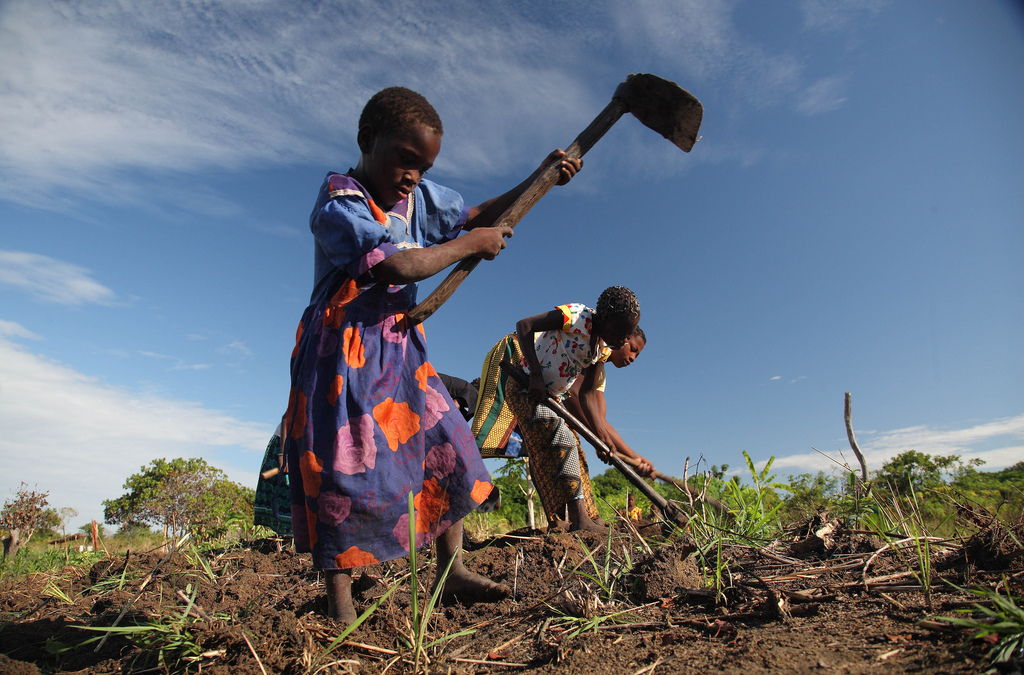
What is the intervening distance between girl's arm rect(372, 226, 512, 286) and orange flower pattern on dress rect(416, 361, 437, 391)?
A: 371mm

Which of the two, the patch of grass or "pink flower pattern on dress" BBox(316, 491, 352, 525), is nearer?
the patch of grass

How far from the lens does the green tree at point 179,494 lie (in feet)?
28.5

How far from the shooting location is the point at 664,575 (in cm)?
201

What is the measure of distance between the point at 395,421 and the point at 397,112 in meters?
1.17

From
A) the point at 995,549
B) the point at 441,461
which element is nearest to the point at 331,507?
the point at 441,461

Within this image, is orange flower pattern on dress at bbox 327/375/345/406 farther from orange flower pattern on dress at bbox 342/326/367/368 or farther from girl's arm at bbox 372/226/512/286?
girl's arm at bbox 372/226/512/286

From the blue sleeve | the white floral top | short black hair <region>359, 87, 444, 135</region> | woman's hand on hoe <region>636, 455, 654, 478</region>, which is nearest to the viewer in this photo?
short black hair <region>359, 87, 444, 135</region>

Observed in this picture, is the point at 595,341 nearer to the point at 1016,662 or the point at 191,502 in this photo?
the point at 1016,662

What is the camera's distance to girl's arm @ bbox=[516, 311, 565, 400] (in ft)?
13.0

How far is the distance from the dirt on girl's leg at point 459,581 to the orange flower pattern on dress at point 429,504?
0.09 metres

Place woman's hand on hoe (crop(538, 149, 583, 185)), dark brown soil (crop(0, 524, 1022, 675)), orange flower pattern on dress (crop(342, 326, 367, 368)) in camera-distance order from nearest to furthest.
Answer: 1. dark brown soil (crop(0, 524, 1022, 675))
2. orange flower pattern on dress (crop(342, 326, 367, 368))
3. woman's hand on hoe (crop(538, 149, 583, 185))

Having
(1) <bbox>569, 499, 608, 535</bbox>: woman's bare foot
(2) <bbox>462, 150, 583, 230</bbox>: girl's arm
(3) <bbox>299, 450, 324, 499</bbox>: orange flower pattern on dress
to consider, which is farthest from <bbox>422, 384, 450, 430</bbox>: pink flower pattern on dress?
(1) <bbox>569, 499, 608, 535</bbox>: woman's bare foot

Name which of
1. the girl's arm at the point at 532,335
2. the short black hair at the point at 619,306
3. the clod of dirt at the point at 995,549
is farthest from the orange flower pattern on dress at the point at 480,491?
the short black hair at the point at 619,306

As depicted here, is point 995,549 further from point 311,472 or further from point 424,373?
point 311,472
